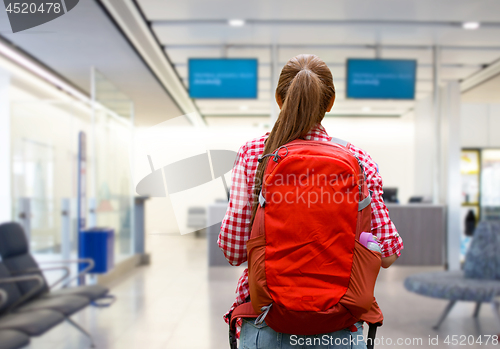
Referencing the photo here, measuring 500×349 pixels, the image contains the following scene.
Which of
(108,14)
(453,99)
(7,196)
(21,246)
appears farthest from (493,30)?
(7,196)

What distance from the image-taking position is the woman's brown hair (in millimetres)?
844

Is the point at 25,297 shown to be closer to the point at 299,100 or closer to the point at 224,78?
the point at 299,100

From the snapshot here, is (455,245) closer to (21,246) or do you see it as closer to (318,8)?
(318,8)

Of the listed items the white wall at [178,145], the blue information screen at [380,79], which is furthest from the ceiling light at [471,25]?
the white wall at [178,145]

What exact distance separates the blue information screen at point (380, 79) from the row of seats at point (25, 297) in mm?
3698

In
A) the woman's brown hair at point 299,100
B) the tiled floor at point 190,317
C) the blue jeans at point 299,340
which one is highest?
the woman's brown hair at point 299,100

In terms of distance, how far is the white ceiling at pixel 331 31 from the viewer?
404cm

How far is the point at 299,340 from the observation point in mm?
879

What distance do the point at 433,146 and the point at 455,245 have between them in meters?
1.33

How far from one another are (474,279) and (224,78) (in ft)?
10.8

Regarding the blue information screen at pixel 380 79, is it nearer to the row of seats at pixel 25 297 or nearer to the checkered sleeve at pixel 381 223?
the row of seats at pixel 25 297

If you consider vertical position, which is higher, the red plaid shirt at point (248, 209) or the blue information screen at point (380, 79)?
the blue information screen at point (380, 79)

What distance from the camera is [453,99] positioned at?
16.3 feet

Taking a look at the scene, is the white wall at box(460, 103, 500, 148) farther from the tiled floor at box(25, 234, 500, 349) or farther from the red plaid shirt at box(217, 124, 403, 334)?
the red plaid shirt at box(217, 124, 403, 334)
